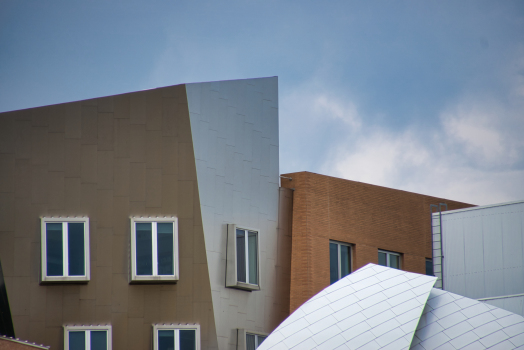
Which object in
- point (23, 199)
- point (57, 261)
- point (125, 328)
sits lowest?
point (125, 328)

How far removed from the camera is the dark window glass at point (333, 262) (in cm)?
3425

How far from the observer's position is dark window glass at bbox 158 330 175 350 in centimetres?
2892

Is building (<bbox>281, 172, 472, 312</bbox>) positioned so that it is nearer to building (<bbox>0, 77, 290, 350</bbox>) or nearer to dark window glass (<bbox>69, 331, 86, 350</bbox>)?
building (<bbox>0, 77, 290, 350</bbox>)

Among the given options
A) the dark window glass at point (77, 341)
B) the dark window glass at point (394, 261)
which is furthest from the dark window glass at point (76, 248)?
the dark window glass at point (394, 261)

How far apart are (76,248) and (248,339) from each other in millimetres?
7015

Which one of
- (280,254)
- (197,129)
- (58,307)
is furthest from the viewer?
(280,254)

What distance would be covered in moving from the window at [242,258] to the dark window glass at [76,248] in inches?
202

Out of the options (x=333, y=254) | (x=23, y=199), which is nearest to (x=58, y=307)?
(x=23, y=199)

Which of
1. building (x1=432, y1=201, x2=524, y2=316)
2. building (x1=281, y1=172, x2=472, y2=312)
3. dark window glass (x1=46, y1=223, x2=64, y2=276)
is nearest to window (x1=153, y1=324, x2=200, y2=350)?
dark window glass (x1=46, y1=223, x2=64, y2=276)

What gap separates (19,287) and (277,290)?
9535 mm

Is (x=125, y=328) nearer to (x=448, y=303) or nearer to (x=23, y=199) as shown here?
(x=23, y=199)

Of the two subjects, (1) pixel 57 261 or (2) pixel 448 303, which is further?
(1) pixel 57 261

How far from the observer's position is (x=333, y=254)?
1356 inches

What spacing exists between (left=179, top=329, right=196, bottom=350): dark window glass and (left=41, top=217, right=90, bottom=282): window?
12.6ft
